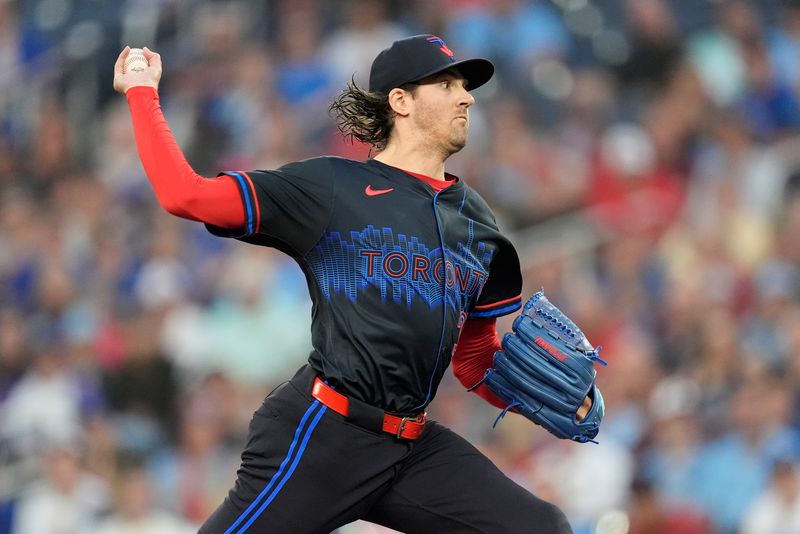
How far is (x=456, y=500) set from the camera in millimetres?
4172

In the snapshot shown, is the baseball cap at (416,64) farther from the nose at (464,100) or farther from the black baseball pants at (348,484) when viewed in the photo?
the black baseball pants at (348,484)

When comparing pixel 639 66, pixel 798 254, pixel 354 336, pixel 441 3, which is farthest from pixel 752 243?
pixel 354 336

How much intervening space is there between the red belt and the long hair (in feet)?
3.07

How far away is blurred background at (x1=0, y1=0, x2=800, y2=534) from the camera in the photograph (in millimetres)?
7430

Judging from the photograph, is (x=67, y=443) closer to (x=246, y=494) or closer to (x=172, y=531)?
(x=172, y=531)

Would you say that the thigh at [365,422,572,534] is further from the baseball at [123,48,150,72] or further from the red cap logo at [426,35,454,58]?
the baseball at [123,48,150,72]

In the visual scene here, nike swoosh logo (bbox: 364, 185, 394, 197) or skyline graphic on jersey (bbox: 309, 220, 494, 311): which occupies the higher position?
nike swoosh logo (bbox: 364, 185, 394, 197)

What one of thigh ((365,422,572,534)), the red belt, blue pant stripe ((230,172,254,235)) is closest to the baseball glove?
thigh ((365,422,572,534))

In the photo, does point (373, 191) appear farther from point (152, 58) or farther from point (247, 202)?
point (152, 58)

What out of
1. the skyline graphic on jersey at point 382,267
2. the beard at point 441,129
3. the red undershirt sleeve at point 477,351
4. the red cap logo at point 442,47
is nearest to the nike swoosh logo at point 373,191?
the skyline graphic on jersey at point 382,267

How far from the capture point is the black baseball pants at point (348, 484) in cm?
402

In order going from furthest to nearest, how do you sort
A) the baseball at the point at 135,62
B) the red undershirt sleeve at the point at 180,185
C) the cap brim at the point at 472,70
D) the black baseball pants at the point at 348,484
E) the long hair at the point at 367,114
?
the long hair at the point at 367,114 → the cap brim at the point at 472,70 → the baseball at the point at 135,62 → the black baseball pants at the point at 348,484 → the red undershirt sleeve at the point at 180,185

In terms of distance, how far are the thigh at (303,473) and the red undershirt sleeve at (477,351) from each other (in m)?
0.66

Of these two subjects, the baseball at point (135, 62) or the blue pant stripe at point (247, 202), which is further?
the baseball at point (135, 62)
